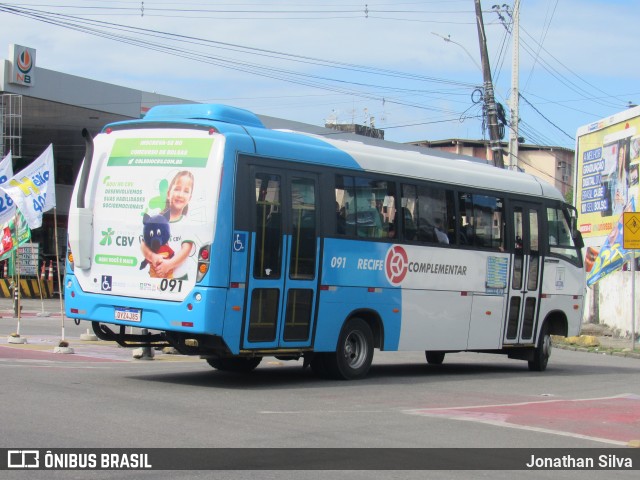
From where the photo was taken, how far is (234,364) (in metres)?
14.9

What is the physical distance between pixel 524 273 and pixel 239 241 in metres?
7.12

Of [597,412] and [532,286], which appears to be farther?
[532,286]

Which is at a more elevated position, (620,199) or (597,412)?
(620,199)

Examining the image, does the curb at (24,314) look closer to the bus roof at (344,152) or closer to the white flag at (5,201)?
the white flag at (5,201)

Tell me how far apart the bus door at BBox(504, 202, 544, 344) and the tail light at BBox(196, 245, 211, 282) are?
705 cm

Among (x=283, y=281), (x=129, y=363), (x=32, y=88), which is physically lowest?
(x=129, y=363)

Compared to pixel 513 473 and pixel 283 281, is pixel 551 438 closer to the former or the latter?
pixel 513 473

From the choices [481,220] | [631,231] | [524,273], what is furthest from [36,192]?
[631,231]

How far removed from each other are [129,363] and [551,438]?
8.17 metres

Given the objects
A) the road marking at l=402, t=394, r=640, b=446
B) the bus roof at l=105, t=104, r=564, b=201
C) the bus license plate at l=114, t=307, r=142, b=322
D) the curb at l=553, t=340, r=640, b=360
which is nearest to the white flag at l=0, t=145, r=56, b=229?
the bus roof at l=105, t=104, r=564, b=201

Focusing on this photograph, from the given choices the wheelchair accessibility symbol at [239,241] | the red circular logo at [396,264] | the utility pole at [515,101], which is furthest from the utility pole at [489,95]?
the wheelchair accessibility symbol at [239,241]

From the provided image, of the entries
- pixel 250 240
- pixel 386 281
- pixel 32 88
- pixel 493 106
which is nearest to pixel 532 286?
pixel 386 281

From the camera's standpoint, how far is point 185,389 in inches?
482

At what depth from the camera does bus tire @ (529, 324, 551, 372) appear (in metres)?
18.0
